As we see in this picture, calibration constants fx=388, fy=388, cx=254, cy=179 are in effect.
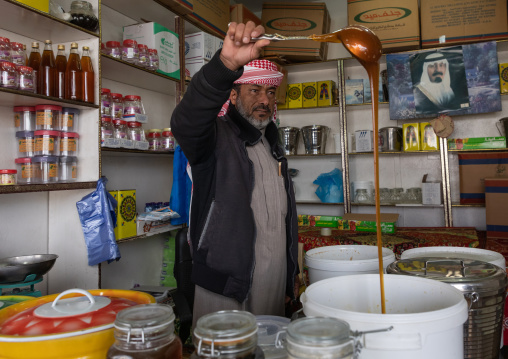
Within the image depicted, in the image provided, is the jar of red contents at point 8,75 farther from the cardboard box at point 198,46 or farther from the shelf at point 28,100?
the cardboard box at point 198,46

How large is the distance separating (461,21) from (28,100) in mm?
3383

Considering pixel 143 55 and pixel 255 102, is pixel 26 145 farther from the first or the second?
pixel 255 102

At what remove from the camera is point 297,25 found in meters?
3.83

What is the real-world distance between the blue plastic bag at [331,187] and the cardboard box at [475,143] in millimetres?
1056

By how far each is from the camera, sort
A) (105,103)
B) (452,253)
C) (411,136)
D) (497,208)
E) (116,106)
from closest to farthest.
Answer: (452,253) < (105,103) < (116,106) < (497,208) < (411,136)

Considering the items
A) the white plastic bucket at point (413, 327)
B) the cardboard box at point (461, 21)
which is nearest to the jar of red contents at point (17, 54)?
the white plastic bucket at point (413, 327)

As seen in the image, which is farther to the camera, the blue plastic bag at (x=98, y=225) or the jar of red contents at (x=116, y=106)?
the jar of red contents at (x=116, y=106)

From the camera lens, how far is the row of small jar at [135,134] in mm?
2207

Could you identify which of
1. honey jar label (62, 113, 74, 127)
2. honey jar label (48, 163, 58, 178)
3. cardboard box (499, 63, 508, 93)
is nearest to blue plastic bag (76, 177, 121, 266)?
honey jar label (48, 163, 58, 178)

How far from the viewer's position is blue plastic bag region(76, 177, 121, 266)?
2.08 m

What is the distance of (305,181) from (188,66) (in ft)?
6.20

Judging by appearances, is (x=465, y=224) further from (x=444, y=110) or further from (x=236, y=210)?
(x=236, y=210)

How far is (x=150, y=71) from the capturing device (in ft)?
8.18

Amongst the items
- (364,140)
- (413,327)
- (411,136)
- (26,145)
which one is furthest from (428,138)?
(413,327)
